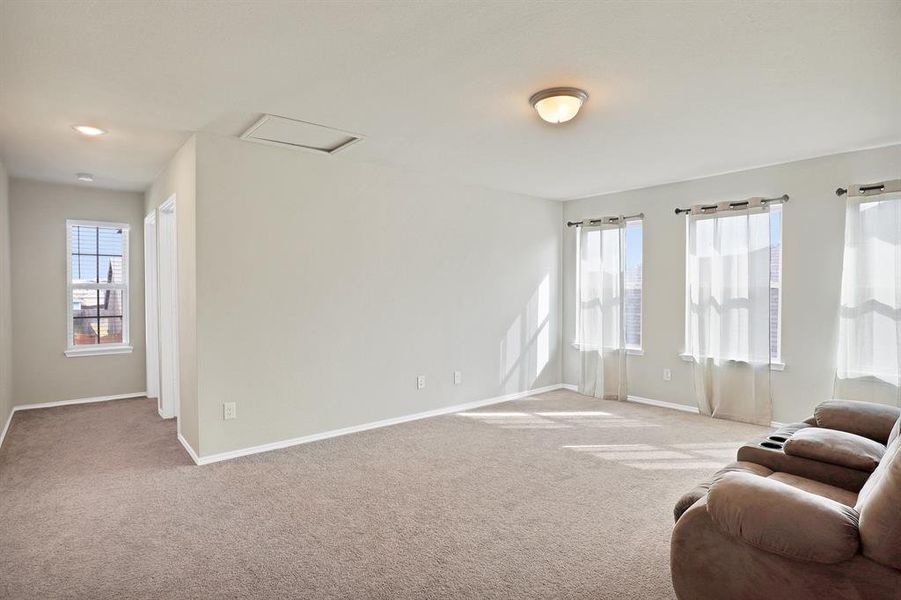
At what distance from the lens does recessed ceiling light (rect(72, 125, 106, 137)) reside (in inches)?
144

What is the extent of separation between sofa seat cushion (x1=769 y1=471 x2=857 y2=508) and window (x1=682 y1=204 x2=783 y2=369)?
115 inches

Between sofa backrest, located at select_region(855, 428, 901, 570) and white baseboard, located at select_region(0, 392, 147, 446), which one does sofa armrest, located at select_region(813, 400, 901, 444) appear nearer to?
sofa backrest, located at select_region(855, 428, 901, 570)

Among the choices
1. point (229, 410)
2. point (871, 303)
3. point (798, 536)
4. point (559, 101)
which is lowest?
point (229, 410)

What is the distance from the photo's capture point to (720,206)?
5109 mm

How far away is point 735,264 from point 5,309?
7048 mm

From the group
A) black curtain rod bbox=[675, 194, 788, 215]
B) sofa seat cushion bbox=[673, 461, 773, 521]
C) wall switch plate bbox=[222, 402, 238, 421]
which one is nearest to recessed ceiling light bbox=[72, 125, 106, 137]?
wall switch plate bbox=[222, 402, 238, 421]

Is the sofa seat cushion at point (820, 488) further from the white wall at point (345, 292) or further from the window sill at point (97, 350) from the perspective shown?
the window sill at point (97, 350)

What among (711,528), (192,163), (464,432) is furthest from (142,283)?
(711,528)

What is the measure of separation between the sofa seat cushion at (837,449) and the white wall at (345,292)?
3.41 metres

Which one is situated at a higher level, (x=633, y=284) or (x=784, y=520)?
(x=633, y=284)

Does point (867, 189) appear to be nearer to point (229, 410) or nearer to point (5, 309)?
point (229, 410)

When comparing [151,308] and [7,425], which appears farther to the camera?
[151,308]

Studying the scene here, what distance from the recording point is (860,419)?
268cm

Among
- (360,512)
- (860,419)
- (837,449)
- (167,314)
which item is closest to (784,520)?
(837,449)
